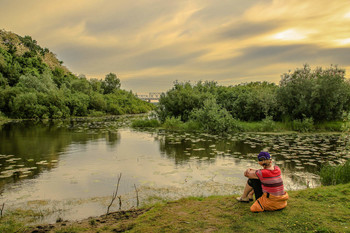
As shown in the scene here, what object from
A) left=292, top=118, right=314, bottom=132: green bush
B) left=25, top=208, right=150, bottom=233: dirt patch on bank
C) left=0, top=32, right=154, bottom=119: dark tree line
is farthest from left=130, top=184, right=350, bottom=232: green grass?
A: left=0, top=32, right=154, bottom=119: dark tree line

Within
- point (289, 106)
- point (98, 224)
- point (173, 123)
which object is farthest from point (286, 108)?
point (98, 224)

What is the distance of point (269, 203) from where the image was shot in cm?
419

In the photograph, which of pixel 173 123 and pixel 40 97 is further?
pixel 40 97

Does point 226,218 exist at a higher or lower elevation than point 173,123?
lower

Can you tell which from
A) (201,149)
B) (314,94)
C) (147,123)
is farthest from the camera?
(147,123)

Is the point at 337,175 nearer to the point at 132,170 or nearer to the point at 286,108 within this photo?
the point at 132,170

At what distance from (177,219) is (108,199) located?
2.53 m

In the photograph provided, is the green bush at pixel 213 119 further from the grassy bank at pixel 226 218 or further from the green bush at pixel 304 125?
the grassy bank at pixel 226 218

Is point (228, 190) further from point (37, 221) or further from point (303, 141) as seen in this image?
point (303, 141)

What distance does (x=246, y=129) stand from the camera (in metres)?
19.7

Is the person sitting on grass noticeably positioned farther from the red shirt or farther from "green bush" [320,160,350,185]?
"green bush" [320,160,350,185]

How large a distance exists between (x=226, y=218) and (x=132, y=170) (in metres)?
5.42

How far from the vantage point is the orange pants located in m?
4.18

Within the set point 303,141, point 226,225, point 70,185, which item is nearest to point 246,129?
point 303,141
